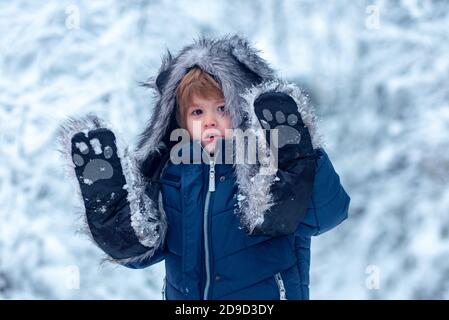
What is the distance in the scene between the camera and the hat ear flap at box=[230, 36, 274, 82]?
1545 millimetres

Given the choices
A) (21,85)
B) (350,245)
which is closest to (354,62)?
(350,245)

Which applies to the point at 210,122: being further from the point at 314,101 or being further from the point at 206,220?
the point at 314,101

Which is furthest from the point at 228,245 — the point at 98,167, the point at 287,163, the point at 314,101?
the point at 314,101

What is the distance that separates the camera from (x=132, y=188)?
4.71 ft

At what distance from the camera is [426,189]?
3092 millimetres

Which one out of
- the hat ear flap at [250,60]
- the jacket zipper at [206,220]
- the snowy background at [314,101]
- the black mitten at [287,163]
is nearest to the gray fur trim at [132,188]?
the jacket zipper at [206,220]

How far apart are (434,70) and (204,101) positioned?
2259mm

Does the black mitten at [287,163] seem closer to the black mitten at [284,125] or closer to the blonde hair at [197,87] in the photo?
the black mitten at [284,125]

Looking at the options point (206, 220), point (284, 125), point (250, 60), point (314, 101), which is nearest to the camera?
point (284, 125)

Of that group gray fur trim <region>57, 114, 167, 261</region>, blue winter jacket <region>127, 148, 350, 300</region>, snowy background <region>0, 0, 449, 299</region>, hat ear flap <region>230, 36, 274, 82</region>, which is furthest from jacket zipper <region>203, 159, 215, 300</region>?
snowy background <region>0, 0, 449, 299</region>

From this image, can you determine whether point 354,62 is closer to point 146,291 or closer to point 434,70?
point 434,70

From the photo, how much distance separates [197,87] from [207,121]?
0.10m

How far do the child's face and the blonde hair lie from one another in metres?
0.01

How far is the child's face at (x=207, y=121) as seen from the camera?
1478 mm
